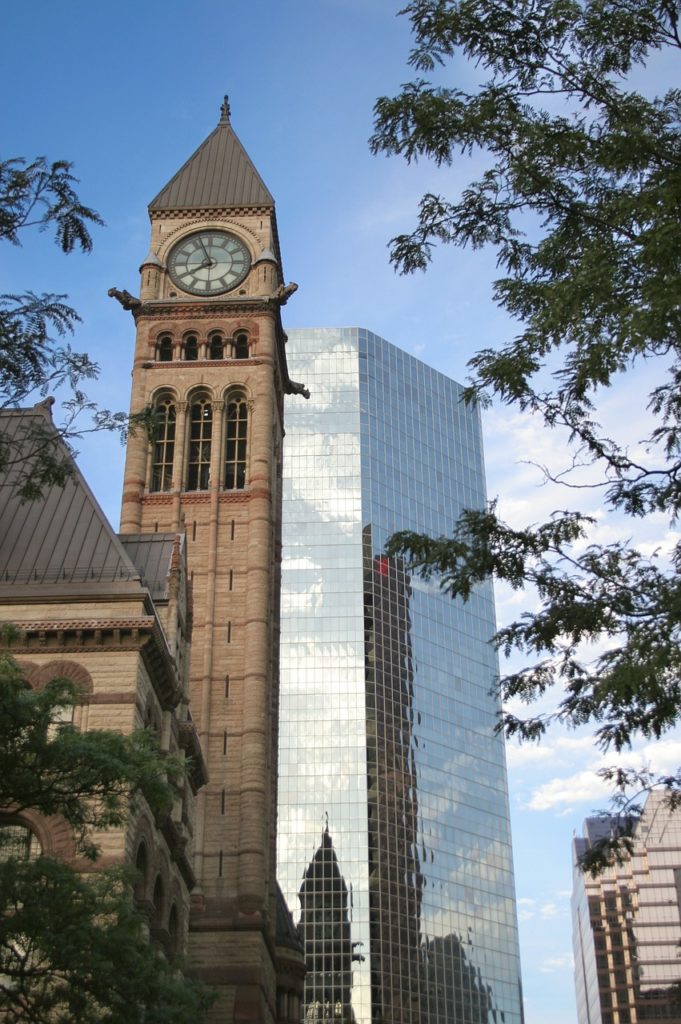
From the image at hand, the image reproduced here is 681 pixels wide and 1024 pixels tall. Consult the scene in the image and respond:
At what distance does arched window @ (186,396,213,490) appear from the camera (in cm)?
6875

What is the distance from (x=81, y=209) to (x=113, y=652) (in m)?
18.4

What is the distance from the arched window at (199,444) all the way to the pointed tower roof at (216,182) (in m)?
12.3

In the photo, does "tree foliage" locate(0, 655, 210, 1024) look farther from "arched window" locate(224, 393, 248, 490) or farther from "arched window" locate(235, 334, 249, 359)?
"arched window" locate(235, 334, 249, 359)

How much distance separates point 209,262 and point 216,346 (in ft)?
17.2

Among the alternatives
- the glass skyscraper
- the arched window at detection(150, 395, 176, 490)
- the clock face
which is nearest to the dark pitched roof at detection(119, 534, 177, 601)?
the arched window at detection(150, 395, 176, 490)

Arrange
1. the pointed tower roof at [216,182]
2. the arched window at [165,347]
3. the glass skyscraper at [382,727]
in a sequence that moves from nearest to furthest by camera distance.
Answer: the arched window at [165,347], the pointed tower roof at [216,182], the glass skyscraper at [382,727]

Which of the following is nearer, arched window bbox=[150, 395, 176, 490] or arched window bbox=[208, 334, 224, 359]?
arched window bbox=[150, 395, 176, 490]

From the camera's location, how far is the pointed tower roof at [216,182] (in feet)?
249

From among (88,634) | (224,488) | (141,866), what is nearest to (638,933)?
(224,488)

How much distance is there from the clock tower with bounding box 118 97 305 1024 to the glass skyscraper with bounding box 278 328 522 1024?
45.0 m

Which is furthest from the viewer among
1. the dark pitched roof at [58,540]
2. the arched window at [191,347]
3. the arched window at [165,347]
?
the arched window at [165,347]

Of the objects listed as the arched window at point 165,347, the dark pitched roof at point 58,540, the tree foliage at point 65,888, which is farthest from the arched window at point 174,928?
the arched window at point 165,347

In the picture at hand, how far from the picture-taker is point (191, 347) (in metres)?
72.4

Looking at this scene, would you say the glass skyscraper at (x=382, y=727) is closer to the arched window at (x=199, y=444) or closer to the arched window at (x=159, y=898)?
the arched window at (x=199, y=444)
